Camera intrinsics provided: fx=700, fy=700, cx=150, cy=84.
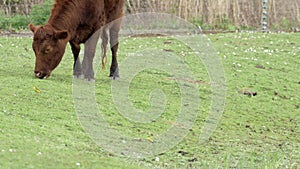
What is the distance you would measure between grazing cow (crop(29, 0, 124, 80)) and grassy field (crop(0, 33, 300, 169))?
11.6 inches

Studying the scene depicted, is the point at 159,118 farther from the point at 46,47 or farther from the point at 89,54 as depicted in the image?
the point at 89,54

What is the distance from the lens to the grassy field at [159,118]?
6.37m

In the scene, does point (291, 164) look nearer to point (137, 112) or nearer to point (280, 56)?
point (137, 112)

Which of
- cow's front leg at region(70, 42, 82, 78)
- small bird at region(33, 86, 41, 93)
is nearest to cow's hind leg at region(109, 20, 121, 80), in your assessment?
cow's front leg at region(70, 42, 82, 78)

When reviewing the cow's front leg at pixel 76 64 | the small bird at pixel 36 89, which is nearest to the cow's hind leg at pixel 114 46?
the cow's front leg at pixel 76 64

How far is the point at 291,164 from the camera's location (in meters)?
7.46

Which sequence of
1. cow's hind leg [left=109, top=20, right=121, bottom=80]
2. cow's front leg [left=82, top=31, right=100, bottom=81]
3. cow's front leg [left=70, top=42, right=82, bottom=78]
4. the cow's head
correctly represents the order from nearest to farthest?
the cow's head → cow's front leg [left=82, top=31, right=100, bottom=81] → cow's front leg [left=70, top=42, right=82, bottom=78] → cow's hind leg [left=109, top=20, right=121, bottom=80]

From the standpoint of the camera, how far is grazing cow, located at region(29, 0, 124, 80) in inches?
357

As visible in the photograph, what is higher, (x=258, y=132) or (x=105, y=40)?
(x=105, y=40)

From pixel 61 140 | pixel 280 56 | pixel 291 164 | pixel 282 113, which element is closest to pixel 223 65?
pixel 280 56

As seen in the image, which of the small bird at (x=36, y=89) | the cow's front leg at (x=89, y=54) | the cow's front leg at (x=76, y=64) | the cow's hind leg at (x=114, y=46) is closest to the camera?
the small bird at (x=36, y=89)

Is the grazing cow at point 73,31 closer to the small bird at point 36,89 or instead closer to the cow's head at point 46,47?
the cow's head at point 46,47

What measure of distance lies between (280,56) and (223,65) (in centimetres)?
213

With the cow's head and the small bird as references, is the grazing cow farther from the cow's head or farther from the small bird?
the small bird
